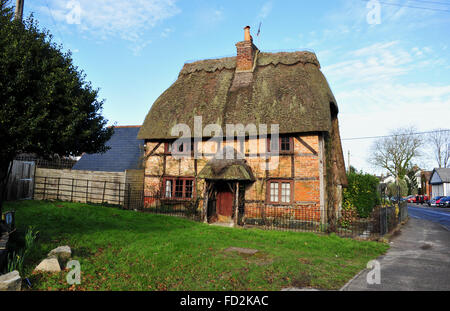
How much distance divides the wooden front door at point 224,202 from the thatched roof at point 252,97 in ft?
11.6

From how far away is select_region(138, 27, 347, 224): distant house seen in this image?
46.6 feet

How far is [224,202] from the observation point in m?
16.2

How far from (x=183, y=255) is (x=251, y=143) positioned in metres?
8.79

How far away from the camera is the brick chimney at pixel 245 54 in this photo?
1808cm

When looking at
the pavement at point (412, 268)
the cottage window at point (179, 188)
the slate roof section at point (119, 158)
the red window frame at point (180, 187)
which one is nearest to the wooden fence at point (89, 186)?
the cottage window at point (179, 188)

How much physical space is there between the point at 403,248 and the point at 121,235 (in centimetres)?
1002

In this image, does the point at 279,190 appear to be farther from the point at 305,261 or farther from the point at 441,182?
the point at 441,182

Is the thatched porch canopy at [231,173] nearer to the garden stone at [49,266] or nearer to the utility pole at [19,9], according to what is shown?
the garden stone at [49,266]

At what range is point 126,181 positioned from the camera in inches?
700

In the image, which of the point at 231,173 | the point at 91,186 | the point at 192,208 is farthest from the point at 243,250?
the point at 91,186

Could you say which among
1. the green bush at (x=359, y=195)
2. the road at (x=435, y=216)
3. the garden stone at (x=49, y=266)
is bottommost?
the road at (x=435, y=216)

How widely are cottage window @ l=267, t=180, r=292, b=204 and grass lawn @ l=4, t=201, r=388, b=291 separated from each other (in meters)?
2.65

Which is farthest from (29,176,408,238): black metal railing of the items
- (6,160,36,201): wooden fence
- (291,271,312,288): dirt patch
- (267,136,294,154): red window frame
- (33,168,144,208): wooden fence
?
(291,271,312,288): dirt patch
